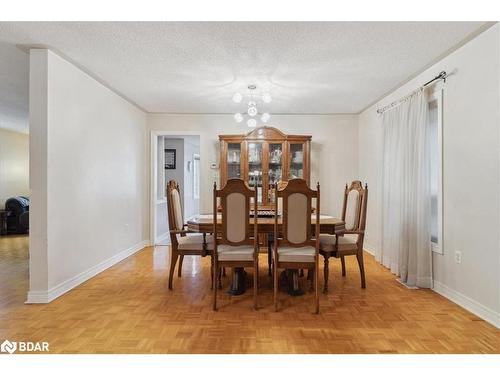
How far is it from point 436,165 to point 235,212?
204 centimetres

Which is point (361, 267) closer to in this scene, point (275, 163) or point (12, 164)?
point (275, 163)

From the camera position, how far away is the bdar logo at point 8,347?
6.46 ft

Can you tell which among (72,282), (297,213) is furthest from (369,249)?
(72,282)

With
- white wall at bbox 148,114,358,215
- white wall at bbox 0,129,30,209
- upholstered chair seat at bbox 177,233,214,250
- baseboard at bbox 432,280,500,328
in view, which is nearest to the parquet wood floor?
baseboard at bbox 432,280,500,328

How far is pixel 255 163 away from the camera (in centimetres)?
506

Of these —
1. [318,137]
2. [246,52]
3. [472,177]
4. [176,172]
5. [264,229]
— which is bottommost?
[264,229]

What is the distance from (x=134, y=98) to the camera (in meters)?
4.47

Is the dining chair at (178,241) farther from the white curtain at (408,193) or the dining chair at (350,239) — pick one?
the white curtain at (408,193)

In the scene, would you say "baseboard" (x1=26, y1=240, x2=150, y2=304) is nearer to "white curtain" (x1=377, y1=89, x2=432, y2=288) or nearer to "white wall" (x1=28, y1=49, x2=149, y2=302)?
"white wall" (x1=28, y1=49, x2=149, y2=302)

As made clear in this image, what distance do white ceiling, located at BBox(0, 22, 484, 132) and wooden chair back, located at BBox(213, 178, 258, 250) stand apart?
1187mm

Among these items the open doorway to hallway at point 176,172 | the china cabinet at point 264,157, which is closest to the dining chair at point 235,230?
the china cabinet at point 264,157

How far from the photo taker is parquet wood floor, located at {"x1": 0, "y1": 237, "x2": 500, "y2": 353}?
2.02m

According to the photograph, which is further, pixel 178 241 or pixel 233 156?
pixel 233 156
